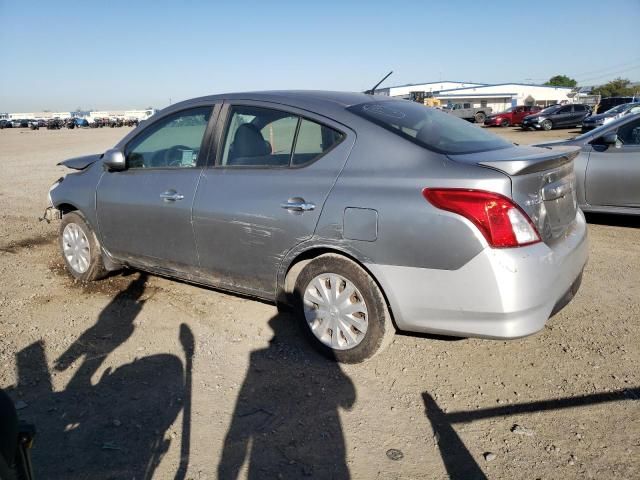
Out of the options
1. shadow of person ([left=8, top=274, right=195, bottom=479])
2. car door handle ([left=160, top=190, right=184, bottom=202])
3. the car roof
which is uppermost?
the car roof

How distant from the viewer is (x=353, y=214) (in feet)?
9.82

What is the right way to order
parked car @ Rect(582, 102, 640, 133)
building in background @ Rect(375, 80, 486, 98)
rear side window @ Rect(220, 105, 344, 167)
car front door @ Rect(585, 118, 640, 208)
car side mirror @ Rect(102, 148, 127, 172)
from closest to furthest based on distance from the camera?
1. rear side window @ Rect(220, 105, 344, 167)
2. car side mirror @ Rect(102, 148, 127, 172)
3. car front door @ Rect(585, 118, 640, 208)
4. parked car @ Rect(582, 102, 640, 133)
5. building in background @ Rect(375, 80, 486, 98)

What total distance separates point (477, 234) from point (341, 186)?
87cm

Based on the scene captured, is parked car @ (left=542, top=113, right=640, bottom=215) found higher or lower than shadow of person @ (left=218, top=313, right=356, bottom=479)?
higher

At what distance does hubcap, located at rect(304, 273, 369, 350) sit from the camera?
10.3 ft

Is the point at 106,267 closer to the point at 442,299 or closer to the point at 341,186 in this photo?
the point at 341,186

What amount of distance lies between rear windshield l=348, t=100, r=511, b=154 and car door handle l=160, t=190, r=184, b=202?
147 centimetres

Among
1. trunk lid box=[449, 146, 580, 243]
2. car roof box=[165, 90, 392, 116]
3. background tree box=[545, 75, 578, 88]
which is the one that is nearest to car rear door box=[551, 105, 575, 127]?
car roof box=[165, 90, 392, 116]

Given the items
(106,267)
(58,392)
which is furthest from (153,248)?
(58,392)

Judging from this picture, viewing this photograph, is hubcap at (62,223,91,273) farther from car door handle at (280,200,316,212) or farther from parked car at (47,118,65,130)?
parked car at (47,118,65,130)

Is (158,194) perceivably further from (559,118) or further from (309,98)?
(559,118)

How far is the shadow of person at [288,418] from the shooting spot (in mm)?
2391

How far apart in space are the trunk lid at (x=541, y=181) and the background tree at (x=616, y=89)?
9988 cm

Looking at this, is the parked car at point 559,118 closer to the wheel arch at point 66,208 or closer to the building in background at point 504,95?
the wheel arch at point 66,208
